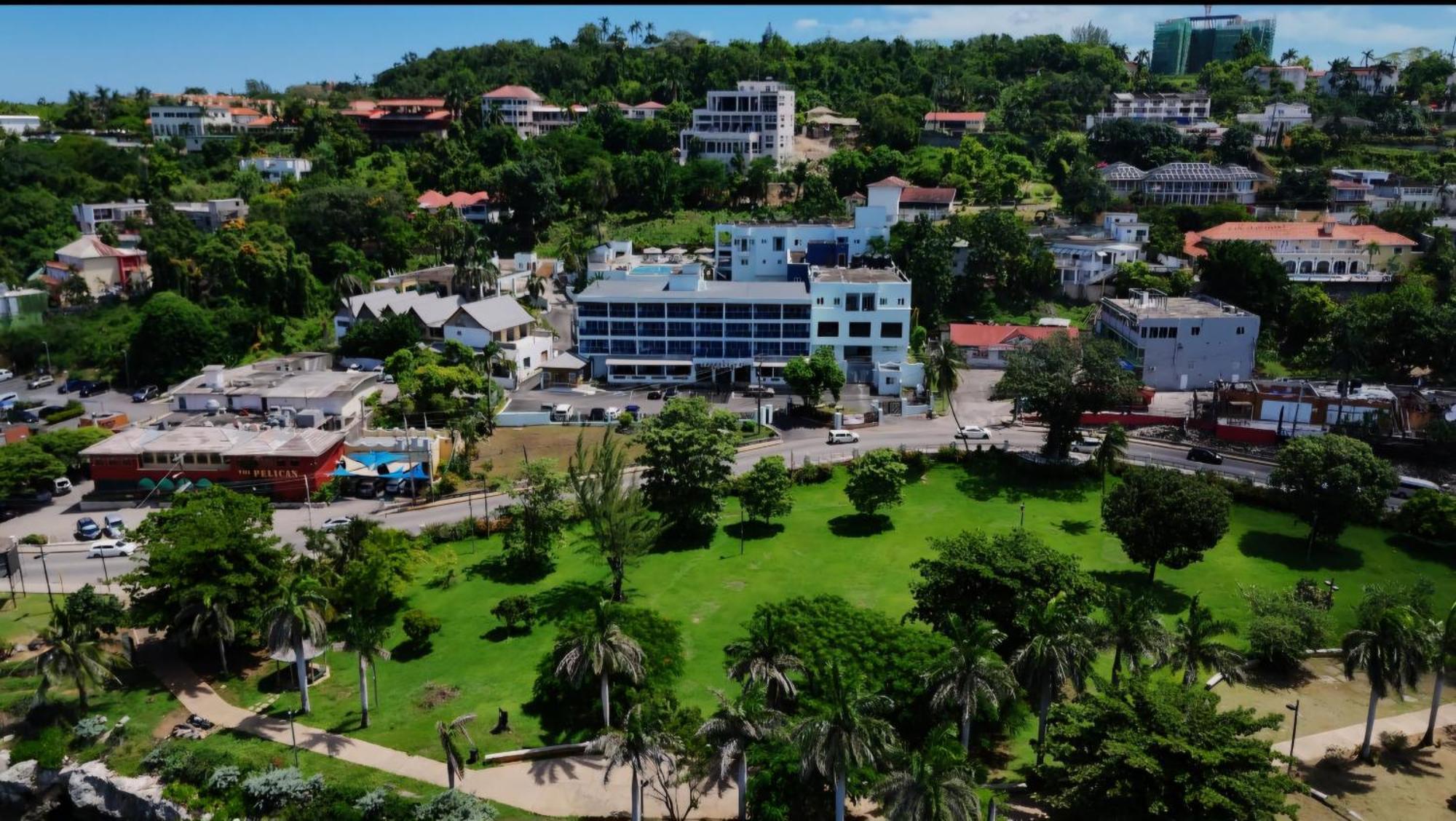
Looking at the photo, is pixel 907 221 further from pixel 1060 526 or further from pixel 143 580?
pixel 143 580

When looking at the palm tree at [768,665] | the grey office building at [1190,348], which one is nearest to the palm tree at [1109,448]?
the grey office building at [1190,348]

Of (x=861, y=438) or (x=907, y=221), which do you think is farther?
(x=907, y=221)

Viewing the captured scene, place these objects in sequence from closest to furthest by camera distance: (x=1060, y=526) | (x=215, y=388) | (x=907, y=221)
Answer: (x=1060, y=526) → (x=215, y=388) → (x=907, y=221)

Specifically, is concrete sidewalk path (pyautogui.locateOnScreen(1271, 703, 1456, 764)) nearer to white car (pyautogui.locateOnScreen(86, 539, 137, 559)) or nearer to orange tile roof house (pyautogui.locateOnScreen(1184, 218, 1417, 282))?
white car (pyautogui.locateOnScreen(86, 539, 137, 559))

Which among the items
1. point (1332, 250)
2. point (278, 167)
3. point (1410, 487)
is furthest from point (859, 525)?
point (278, 167)

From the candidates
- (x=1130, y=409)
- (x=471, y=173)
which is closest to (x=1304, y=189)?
(x=1130, y=409)

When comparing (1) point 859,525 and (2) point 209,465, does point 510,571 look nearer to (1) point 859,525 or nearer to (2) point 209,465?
(1) point 859,525
